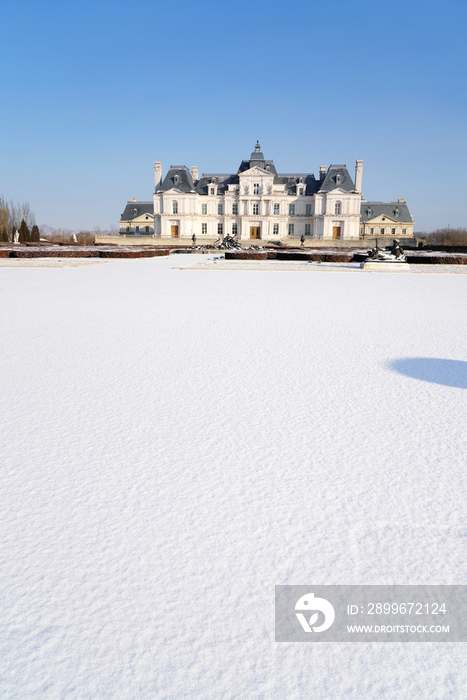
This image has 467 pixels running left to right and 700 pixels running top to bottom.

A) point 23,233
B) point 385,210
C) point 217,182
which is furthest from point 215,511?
point 385,210

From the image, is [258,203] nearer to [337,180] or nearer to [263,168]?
[263,168]

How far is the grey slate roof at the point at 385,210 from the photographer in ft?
246

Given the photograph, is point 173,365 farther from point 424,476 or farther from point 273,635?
point 273,635

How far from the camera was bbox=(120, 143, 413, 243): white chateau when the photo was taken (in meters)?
65.7

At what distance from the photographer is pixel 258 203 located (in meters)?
66.5

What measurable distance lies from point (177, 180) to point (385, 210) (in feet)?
109

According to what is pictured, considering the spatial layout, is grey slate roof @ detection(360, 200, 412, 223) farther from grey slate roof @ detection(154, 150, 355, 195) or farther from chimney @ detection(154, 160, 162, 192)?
chimney @ detection(154, 160, 162, 192)

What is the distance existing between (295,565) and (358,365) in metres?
3.68

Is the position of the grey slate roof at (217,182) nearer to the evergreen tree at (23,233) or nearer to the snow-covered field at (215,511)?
the evergreen tree at (23,233)

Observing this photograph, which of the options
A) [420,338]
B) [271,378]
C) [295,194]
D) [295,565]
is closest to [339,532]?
[295,565]

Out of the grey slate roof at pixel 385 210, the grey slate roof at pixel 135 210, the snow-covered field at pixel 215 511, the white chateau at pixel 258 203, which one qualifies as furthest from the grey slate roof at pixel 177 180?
the snow-covered field at pixel 215 511

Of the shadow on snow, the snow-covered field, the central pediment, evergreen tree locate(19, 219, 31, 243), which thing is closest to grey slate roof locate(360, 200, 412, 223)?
the central pediment

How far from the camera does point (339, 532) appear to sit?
96.6 inches

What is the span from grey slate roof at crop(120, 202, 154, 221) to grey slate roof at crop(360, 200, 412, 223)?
35.0 metres
